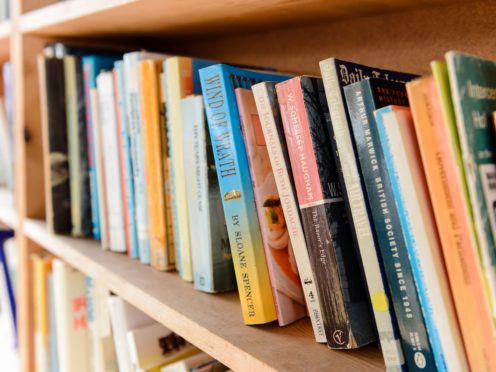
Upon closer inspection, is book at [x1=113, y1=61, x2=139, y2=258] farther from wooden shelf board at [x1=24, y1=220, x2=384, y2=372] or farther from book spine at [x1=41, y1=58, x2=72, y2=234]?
book spine at [x1=41, y1=58, x2=72, y2=234]

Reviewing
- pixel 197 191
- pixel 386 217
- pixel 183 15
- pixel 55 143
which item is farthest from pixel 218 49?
pixel 386 217

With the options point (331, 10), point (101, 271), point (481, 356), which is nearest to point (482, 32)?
point (331, 10)

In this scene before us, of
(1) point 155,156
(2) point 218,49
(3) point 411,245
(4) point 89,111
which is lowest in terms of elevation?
(3) point 411,245

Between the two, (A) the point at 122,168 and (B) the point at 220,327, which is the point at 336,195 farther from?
(A) the point at 122,168

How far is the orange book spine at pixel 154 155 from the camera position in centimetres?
69

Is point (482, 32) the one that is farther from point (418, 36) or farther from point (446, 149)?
point (446, 149)

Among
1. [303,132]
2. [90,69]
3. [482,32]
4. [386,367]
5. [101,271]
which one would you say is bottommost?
[386,367]

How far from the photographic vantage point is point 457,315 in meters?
0.35

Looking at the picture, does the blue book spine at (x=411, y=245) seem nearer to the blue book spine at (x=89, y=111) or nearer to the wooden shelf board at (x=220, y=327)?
the wooden shelf board at (x=220, y=327)

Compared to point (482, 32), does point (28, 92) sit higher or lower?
higher

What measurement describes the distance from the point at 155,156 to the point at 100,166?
20 cm

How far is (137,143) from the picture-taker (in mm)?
740

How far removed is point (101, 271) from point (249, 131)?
1.28ft

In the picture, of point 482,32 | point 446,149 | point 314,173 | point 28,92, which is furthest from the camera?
point 28,92
